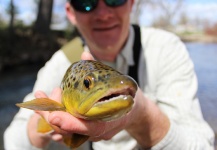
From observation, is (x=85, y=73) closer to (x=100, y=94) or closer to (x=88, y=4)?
(x=100, y=94)

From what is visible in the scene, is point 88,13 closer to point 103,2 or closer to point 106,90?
point 103,2

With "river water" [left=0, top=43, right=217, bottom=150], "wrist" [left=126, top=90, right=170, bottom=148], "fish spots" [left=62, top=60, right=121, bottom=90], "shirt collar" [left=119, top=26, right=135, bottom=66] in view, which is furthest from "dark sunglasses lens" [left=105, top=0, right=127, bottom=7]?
"river water" [left=0, top=43, right=217, bottom=150]

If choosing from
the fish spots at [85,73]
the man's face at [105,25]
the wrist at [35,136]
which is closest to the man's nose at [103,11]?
the man's face at [105,25]

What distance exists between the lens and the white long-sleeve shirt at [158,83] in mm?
2156

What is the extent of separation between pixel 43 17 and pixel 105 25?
19.9 meters

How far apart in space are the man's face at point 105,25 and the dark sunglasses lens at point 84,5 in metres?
0.03

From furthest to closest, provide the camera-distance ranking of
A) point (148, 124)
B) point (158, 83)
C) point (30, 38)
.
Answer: point (30, 38), point (158, 83), point (148, 124)

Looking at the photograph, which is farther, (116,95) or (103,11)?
(103,11)

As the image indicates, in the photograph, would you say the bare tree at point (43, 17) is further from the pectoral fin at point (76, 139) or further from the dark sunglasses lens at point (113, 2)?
the pectoral fin at point (76, 139)

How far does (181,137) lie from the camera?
6.24 feet

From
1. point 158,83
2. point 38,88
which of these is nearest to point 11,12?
point 38,88

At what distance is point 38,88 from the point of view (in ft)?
7.90

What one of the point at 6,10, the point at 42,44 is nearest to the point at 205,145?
the point at 42,44

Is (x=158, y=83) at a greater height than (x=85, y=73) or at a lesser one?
lesser
